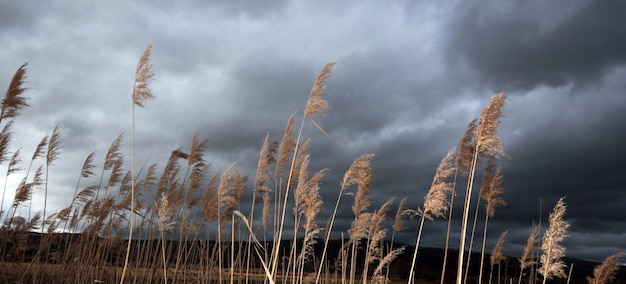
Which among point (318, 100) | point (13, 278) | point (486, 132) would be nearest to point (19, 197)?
point (13, 278)

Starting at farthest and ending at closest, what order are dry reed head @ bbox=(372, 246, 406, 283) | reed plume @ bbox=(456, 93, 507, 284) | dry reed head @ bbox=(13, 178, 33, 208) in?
1. dry reed head @ bbox=(13, 178, 33, 208)
2. dry reed head @ bbox=(372, 246, 406, 283)
3. reed plume @ bbox=(456, 93, 507, 284)

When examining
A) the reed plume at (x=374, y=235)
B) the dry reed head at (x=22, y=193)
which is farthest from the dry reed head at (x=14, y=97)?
the reed plume at (x=374, y=235)

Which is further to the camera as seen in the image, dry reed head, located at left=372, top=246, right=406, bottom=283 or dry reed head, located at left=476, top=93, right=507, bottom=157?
dry reed head, located at left=372, top=246, right=406, bottom=283

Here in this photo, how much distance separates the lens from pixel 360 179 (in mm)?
5398

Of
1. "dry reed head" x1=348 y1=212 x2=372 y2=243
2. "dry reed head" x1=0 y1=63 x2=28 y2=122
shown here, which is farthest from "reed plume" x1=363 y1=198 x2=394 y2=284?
"dry reed head" x1=0 y1=63 x2=28 y2=122

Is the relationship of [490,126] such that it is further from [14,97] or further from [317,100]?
[14,97]

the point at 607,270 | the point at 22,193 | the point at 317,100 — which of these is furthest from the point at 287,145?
the point at 22,193

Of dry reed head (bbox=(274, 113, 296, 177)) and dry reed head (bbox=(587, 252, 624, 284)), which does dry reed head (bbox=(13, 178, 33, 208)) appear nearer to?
dry reed head (bbox=(274, 113, 296, 177))

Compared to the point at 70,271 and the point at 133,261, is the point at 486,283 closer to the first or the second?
the point at 133,261

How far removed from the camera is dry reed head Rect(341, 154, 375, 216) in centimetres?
506

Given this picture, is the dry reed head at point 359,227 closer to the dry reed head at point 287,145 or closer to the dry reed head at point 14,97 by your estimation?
the dry reed head at point 287,145

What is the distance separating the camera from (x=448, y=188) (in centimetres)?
429

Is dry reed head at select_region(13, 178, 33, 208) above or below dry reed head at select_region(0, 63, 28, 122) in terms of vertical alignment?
below

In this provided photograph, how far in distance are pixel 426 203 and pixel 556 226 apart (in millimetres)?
1155
